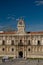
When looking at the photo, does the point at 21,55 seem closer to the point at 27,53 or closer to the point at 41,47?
the point at 27,53

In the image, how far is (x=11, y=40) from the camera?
62.4m

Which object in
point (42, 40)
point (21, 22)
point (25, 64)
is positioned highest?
point (21, 22)

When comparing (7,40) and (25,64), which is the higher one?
(7,40)

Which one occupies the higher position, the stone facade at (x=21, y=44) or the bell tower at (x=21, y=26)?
the bell tower at (x=21, y=26)

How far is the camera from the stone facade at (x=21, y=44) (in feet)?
200

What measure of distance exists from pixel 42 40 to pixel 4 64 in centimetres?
1823

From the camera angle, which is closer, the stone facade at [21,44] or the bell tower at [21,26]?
the stone facade at [21,44]

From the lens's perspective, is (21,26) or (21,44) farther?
(21,26)

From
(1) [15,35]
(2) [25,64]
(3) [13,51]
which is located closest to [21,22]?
(1) [15,35]

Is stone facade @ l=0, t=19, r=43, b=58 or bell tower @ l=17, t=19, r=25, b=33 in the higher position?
bell tower @ l=17, t=19, r=25, b=33

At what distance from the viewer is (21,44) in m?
61.7

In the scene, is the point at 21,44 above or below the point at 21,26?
below

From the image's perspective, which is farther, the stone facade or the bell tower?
the bell tower

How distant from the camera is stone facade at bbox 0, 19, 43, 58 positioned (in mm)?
61000
